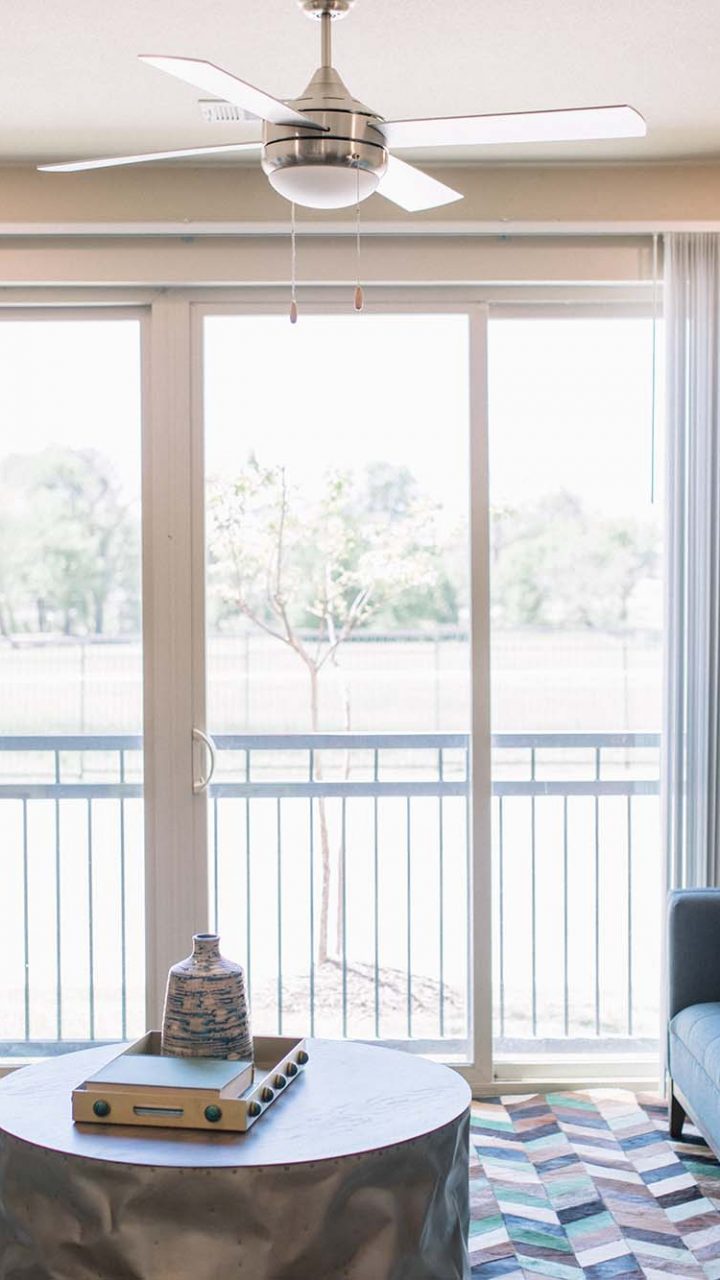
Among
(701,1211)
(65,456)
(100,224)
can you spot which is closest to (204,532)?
(65,456)

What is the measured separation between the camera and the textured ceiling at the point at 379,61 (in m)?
2.68

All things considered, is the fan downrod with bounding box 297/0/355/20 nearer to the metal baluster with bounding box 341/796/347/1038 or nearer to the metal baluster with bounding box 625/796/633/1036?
the metal baluster with bounding box 341/796/347/1038

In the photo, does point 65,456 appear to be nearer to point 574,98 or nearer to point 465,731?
point 465,731

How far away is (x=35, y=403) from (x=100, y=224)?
1.81 ft

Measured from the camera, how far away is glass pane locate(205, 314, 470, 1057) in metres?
3.80

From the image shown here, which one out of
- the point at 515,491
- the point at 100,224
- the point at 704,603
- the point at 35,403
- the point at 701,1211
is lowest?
the point at 701,1211

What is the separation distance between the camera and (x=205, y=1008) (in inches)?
97.3

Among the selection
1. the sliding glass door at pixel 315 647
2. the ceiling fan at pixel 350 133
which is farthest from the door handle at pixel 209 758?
the ceiling fan at pixel 350 133

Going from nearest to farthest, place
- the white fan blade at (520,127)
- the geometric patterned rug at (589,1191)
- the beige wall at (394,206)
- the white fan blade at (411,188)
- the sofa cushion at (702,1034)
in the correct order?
the white fan blade at (520,127), the white fan blade at (411,188), the geometric patterned rug at (589,1191), the sofa cushion at (702,1034), the beige wall at (394,206)

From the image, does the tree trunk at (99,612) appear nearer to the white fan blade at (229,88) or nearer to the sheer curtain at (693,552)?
the sheer curtain at (693,552)

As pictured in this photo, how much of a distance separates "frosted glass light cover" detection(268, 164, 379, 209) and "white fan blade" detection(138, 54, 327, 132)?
0.07 meters

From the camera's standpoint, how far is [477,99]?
321 cm

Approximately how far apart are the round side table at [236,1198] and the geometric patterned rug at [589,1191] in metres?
0.56

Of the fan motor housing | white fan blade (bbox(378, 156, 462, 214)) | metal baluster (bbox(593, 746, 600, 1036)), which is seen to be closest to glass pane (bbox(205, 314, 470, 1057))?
metal baluster (bbox(593, 746, 600, 1036))
